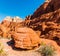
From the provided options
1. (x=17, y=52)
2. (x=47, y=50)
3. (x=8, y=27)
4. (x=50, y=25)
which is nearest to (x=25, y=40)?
(x=17, y=52)

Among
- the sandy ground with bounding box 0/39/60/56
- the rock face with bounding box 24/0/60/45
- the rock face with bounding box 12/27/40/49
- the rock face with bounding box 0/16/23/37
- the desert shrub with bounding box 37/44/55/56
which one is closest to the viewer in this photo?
the sandy ground with bounding box 0/39/60/56

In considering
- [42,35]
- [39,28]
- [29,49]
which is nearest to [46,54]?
[29,49]

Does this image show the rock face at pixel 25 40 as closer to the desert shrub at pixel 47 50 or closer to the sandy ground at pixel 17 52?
the sandy ground at pixel 17 52

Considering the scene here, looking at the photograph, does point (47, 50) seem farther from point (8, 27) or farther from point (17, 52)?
point (8, 27)

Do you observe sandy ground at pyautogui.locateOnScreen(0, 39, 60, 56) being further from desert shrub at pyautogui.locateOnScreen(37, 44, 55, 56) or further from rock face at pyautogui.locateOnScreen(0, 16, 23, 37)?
rock face at pyautogui.locateOnScreen(0, 16, 23, 37)

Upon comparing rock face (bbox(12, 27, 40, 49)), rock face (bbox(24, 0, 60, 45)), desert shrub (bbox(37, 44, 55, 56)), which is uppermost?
rock face (bbox(24, 0, 60, 45))

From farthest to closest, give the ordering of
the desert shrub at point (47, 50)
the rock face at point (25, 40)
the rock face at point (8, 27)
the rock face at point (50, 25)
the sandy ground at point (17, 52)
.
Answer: the rock face at point (8, 27)
the rock face at point (50, 25)
the rock face at point (25, 40)
the desert shrub at point (47, 50)
the sandy ground at point (17, 52)

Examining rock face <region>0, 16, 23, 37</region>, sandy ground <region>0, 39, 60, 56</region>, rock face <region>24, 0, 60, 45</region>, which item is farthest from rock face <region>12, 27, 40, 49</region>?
rock face <region>0, 16, 23, 37</region>

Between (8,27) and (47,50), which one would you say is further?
(8,27)

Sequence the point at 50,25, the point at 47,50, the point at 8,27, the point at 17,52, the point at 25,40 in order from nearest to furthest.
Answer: the point at 17,52 → the point at 47,50 → the point at 25,40 → the point at 50,25 → the point at 8,27

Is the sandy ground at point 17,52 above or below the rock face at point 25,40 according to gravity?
below

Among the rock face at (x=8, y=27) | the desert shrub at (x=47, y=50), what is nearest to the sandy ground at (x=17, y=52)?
the desert shrub at (x=47, y=50)

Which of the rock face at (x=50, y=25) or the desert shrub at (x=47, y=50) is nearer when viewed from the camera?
the desert shrub at (x=47, y=50)

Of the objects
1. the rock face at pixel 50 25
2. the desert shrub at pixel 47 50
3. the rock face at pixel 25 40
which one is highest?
the rock face at pixel 50 25
